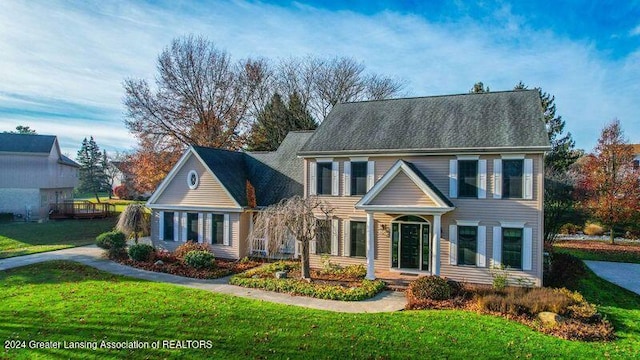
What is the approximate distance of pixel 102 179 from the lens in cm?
6494

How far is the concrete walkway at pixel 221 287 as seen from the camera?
1225cm

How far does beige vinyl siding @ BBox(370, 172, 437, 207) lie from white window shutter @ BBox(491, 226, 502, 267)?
2.77m

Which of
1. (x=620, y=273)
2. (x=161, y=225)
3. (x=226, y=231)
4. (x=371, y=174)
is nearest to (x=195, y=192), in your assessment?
(x=226, y=231)

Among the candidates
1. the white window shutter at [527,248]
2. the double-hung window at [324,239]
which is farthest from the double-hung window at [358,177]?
the white window shutter at [527,248]

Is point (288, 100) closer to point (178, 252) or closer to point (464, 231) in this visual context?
point (178, 252)

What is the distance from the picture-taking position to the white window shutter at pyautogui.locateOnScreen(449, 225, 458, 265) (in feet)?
50.2

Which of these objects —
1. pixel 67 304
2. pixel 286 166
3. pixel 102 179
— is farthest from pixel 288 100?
pixel 102 179

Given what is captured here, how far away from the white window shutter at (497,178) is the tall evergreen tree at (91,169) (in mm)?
62695

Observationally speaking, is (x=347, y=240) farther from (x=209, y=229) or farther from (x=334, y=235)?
(x=209, y=229)

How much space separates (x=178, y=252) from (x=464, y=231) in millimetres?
13220

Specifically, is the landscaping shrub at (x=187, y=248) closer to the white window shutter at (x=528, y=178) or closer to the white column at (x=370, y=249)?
the white column at (x=370, y=249)

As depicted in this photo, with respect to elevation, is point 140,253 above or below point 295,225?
below

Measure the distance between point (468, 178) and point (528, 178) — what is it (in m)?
2.11

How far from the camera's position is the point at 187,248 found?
1883cm
